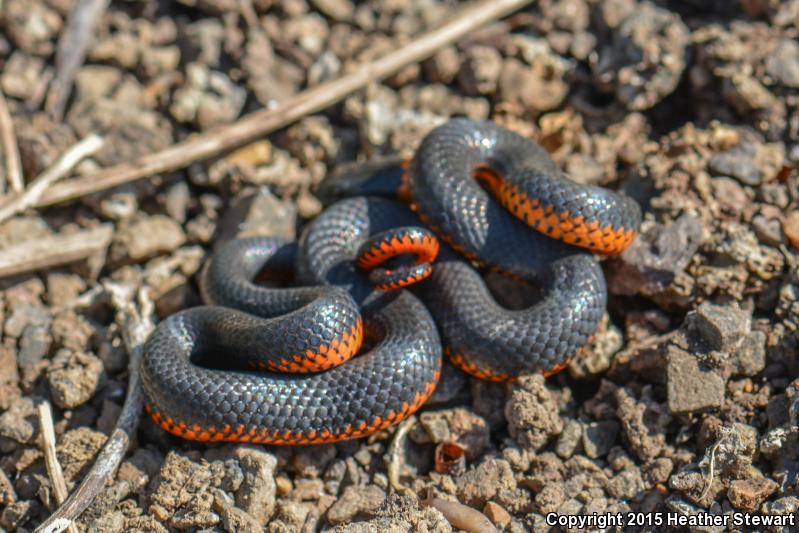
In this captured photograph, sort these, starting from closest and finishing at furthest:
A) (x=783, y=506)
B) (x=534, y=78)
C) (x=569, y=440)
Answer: (x=783, y=506)
(x=569, y=440)
(x=534, y=78)

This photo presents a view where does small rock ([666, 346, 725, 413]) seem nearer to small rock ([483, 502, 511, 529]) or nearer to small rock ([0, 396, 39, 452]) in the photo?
small rock ([483, 502, 511, 529])

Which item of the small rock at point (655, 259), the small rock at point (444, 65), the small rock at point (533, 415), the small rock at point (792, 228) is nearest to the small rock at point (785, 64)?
the small rock at point (792, 228)

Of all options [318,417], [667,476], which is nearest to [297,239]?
[318,417]

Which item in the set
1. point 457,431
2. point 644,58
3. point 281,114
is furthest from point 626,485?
point 281,114

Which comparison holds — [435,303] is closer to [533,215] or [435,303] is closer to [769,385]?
[533,215]

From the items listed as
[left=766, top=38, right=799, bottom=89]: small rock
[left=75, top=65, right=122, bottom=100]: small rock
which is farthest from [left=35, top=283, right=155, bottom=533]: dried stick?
[left=766, top=38, right=799, bottom=89]: small rock

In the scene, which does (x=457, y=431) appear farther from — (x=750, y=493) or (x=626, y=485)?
(x=750, y=493)
